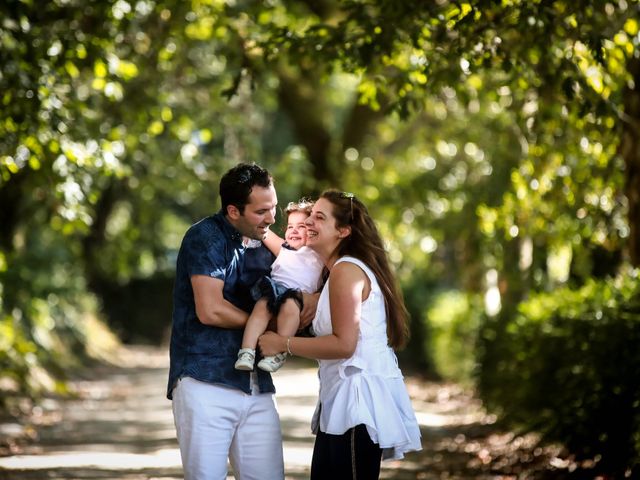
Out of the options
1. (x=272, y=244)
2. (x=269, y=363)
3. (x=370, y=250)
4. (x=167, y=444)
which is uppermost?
(x=272, y=244)

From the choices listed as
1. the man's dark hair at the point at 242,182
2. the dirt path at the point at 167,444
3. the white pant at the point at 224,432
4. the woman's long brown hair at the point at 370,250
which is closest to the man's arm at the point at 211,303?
the white pant at the point at 224,432

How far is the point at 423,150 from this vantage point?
21312 millimetres

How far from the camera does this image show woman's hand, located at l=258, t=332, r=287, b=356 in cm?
496

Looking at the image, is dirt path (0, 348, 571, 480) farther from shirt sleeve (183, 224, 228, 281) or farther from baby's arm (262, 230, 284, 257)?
shirt sleeve (183, 224, 228, 281)

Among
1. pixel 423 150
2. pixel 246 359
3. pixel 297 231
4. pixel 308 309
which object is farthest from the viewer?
pixel 423 150

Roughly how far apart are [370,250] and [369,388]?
0.69 m

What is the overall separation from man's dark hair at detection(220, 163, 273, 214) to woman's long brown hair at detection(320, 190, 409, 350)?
36 centimetres

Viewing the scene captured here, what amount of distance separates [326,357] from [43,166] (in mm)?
5897

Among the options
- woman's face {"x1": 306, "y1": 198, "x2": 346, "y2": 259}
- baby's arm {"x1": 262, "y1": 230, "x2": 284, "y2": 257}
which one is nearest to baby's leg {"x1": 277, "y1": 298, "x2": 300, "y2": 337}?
woman's face {"x1": 306, "y1": 198, "x2": 346, "y2": 259}

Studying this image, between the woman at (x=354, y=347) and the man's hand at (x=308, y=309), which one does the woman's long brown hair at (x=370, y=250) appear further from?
the man's hand at (x=308, y=309)

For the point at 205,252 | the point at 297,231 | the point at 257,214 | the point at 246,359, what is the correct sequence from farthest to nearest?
the point at 297,231
the point at 257,214
the point at 205,252
the point at 246,359

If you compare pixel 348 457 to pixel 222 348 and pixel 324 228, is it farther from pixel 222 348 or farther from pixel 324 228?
pixel 324 228

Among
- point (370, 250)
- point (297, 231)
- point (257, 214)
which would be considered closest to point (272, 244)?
point (297, 231)

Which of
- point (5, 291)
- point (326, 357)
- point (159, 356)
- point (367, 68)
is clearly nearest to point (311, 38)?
point (367, 68)
